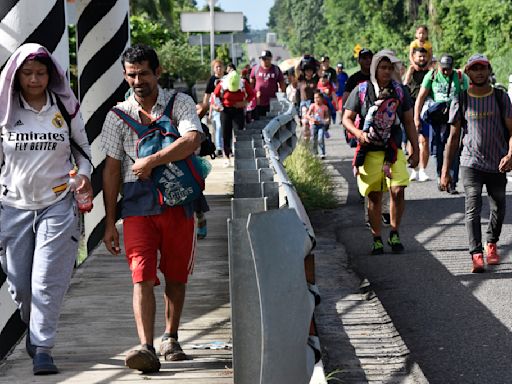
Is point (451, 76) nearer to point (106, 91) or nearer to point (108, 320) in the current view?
point (106, 91)

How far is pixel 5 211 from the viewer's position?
7016mm

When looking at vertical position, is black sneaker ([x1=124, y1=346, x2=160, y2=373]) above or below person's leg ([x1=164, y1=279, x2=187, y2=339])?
below

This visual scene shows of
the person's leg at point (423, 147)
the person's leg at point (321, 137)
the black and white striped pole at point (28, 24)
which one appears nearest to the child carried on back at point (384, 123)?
the black and white striped pole at point (28, 24)

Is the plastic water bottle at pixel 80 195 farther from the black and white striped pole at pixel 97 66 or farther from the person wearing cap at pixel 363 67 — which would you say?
the person wearing cap at pixel 363 67

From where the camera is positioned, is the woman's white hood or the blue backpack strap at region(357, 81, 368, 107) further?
the blue backpack strap at region(357, 81, 368, 107)

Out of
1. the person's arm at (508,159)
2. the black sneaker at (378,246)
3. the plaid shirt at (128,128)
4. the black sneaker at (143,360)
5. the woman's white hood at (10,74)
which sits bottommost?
the black sneaker at (378,246)

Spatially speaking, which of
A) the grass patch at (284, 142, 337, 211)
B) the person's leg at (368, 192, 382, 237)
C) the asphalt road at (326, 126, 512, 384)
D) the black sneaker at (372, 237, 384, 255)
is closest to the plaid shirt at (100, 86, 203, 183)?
the asphalt road at (326, 126, 512, 384)

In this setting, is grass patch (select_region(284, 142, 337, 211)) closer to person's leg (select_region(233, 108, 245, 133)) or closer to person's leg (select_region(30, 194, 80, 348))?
person's leg (select_region(233, 108, 245, 133))

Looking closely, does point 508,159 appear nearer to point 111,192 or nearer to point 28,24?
point 28,24

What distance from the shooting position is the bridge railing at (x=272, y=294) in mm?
4750

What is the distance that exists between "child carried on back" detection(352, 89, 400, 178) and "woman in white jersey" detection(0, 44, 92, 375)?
4721 millimetres

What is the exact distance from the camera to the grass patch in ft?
52.9

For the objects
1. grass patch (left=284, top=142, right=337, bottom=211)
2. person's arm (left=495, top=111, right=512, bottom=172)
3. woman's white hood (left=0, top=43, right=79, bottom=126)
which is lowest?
grass patch (left=284, top=142, right=337, bottom=211)

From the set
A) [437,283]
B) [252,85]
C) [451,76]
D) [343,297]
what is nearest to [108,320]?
[343,297]
